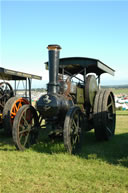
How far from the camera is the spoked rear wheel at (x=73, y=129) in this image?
161 inches

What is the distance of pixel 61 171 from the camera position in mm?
3406

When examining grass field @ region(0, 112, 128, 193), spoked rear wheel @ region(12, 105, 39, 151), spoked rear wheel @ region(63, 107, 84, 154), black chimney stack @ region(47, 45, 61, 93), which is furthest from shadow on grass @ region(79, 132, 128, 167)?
black chimney stack @ region(47, 45, 61, 93)

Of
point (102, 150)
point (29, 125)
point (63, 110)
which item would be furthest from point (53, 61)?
point (102, 150)

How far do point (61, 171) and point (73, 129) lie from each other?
50.3 inches

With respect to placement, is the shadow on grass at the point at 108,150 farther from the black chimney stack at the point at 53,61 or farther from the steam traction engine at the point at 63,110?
the black chimney stack at the point at 53,61

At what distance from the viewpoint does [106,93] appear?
5844 mm

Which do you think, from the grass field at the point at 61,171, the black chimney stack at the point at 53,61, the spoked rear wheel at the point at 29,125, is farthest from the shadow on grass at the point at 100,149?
the black chimney stack at the point at 53,61

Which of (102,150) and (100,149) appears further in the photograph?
(100,149)

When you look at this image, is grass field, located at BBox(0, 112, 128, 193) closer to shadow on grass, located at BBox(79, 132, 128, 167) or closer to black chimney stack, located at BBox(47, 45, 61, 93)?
shadow on grass, located at BBox(79, 132, 128, 167)

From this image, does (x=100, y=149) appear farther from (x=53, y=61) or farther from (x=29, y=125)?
(x=53, y=61)

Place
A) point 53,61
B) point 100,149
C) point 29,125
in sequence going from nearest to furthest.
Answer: point 53,61, point 29,125, point 100,149

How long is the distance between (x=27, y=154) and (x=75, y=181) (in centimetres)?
148

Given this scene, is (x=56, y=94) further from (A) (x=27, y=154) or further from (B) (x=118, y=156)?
(B) (x=118, y=156)

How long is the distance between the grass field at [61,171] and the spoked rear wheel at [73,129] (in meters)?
0.23
